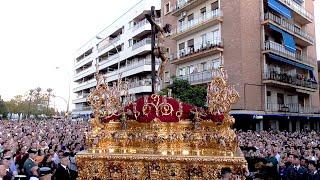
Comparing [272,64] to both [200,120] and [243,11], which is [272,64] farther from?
[200,120]

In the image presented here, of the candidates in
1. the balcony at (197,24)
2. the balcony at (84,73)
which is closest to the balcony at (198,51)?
the balcony at (197,24)

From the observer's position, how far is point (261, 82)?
29.3m

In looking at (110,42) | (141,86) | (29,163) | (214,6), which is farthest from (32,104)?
(29,163)

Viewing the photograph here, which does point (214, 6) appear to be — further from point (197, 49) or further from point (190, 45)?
point (190, 45)

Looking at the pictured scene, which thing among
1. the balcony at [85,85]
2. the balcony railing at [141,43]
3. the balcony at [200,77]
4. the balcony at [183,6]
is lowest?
the balcony at [200,77]

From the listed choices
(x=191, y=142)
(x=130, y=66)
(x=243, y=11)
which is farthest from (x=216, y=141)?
(x=130, y=66)

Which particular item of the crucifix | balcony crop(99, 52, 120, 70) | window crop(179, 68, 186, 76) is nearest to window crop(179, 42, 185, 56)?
window crop(179, 68, 186, 76)

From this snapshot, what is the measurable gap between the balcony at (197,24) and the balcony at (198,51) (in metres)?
1.44

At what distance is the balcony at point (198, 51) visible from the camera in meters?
28.7

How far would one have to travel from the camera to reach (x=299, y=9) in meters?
35.1

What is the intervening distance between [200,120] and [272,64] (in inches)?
966

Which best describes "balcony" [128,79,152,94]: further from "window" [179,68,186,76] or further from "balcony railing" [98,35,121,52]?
"balcony railing" [98,35,121,52]

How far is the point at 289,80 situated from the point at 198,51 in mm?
8780

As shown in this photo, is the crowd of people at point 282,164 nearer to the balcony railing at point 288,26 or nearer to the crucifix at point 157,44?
the crucifix at point 157,44
